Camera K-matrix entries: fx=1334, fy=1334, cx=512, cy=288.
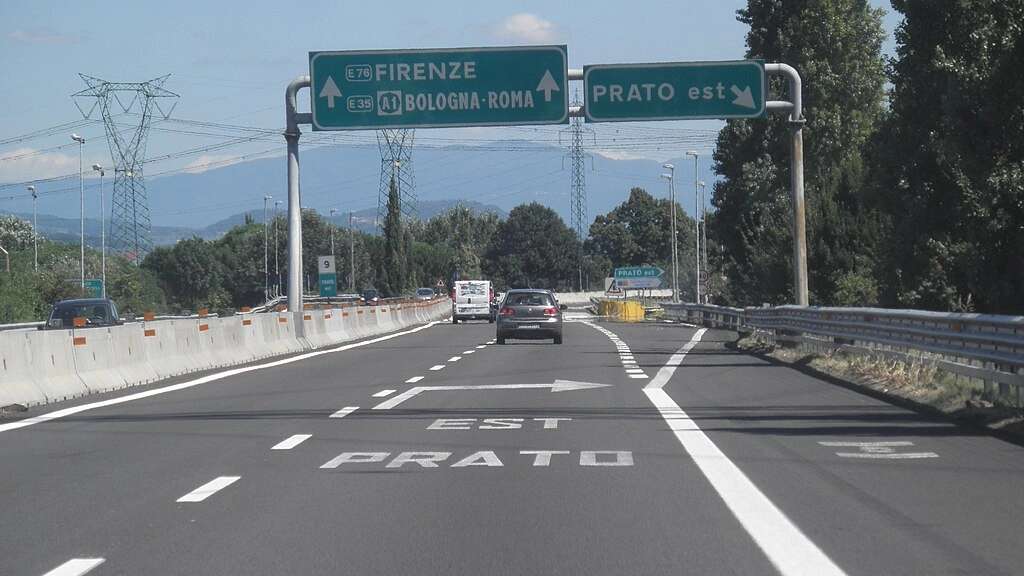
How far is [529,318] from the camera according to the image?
33156 mm

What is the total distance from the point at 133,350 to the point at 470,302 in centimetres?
4509

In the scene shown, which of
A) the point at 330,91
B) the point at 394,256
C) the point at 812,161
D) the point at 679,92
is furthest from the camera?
the point at 394,256

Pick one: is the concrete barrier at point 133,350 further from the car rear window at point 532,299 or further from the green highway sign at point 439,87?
the green highway sign at point 439,87

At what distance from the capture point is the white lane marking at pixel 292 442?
11617mm

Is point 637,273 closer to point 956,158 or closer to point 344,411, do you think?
point 956,158

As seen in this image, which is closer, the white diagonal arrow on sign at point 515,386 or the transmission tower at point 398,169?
the white diagonal arrow on sign at point 515,386

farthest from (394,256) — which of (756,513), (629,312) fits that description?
(756,513)

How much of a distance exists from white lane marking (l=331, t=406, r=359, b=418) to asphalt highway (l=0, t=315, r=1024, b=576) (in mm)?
146

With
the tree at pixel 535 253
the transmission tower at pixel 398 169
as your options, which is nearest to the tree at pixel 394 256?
the transmission tower at pixel 398 169

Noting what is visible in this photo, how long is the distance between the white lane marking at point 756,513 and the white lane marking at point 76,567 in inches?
135

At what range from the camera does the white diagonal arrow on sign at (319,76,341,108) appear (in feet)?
98.2

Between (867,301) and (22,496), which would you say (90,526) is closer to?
(22,496)

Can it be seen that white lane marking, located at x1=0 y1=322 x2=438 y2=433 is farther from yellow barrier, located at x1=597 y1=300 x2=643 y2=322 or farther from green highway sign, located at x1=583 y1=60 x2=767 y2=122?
yellow barrier, located at x1=597 y1=300 x2=643 y2=322

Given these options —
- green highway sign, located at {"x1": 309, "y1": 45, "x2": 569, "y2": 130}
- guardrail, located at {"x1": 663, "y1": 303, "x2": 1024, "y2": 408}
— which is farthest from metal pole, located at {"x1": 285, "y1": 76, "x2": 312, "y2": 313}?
guardrail, located at {"x1": 663, "y1": 303, "x2": 1024, "y2": 408}
